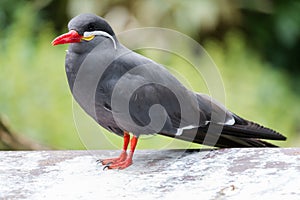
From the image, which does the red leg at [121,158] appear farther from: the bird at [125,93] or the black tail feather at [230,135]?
the black tail feather at [230,135]

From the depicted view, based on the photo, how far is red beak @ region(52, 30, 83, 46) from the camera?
7.62 feet

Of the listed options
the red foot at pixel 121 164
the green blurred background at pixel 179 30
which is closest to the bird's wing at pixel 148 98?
the red foot at pixel 121 164

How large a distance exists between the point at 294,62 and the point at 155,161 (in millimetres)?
3454

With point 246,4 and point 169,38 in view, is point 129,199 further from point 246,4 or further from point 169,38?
point 246,4

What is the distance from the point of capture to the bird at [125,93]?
237 centimetres

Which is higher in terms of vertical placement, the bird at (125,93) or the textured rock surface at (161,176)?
the bird at (125,93)

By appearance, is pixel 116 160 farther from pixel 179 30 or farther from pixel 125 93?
pixel 179 30

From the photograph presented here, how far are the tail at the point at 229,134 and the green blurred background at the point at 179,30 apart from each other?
1.30m

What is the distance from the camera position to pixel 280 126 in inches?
185

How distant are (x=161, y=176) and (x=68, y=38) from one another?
1.75 ft

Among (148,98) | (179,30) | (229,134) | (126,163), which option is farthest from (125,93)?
(179,30)

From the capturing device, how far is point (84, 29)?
7.75 feet

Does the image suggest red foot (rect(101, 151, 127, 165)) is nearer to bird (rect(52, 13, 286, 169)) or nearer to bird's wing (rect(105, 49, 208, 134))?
bird (rect(52, 13, 286, 169))

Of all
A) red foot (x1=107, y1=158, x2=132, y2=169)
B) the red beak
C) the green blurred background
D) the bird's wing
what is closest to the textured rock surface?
red foot (x1=107, y1=158, x2=132, y2=169)
